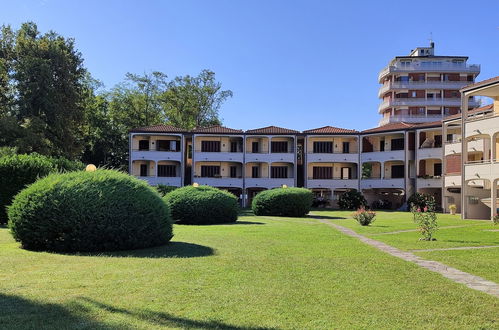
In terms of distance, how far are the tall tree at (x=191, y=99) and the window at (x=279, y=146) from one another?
46.8 ft

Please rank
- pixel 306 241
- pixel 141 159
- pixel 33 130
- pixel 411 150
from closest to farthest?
pixel 306 241, pixel 33 130, pixel 411 150, pixel 141 159

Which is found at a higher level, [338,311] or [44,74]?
[44,74]

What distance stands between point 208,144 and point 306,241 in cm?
3864

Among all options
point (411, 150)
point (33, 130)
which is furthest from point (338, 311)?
point (411, 150)

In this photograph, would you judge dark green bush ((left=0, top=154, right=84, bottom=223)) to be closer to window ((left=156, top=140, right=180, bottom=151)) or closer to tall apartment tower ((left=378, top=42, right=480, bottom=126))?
window ((left=156, top=140, right=180, bottom=151))

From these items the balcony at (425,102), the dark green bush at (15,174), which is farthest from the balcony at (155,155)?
the balcony at (425,102)

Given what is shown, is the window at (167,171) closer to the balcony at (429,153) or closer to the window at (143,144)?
the window at (143,144)

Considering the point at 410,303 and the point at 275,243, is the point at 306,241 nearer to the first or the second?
the point at 275,243

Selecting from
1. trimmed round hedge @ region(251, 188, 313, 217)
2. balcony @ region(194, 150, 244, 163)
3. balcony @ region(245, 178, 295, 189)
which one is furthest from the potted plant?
balcony @ region(194, 150, 244, 163)

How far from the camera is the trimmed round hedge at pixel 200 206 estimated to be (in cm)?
2270

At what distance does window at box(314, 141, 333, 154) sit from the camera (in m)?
51.9

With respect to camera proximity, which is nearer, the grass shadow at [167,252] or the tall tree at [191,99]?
the grass shadow at [167,252]

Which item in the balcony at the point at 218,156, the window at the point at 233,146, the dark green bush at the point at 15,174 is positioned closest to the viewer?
the dark green bush at the point at 15,174

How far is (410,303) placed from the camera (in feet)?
20.1
